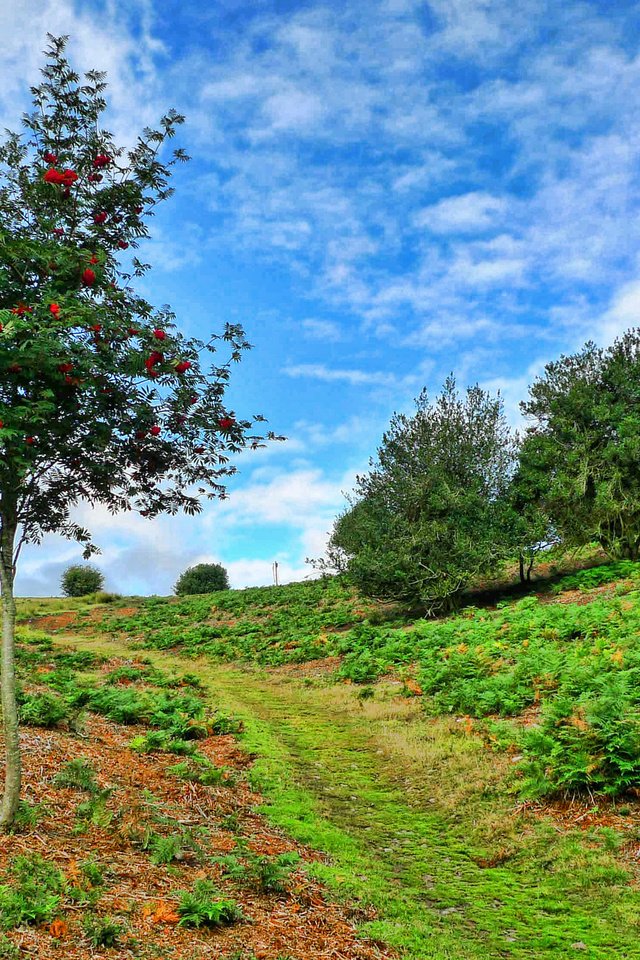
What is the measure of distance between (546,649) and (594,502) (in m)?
11.9

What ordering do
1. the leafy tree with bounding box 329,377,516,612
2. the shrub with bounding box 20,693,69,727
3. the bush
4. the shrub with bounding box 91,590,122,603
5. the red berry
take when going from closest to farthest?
the red berry < the shrub with bounding box 20,693,69,727 < the leafy tree with bounding box 329,377,516,612 < the shrub with bounding box 91,590,122,603 < the bush

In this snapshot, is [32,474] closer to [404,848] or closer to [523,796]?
[404,848]

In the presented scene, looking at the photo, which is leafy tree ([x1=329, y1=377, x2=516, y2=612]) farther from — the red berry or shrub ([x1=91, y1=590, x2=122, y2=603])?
shrub ([x1=91, y1=590, x2=122, y2=603])

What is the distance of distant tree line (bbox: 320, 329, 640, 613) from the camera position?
21938mm

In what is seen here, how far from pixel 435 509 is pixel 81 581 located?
37406 mm

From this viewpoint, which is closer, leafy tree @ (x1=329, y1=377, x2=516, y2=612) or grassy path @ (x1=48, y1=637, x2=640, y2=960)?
grassy path @ (x1=48, y1=637, x2=640, y2=960)

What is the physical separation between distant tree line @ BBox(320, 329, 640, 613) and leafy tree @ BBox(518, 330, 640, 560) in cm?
4

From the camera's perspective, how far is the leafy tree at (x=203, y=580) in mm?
51219

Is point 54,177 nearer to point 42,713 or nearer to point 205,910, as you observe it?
point 205,910

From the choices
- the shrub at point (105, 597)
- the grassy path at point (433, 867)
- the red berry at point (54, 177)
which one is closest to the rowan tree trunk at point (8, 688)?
the grassy path at point (433, 867)

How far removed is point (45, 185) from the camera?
5.86 meters

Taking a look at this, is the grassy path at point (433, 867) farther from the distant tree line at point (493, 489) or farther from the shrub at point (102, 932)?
the distant tree line at point (493, 489)

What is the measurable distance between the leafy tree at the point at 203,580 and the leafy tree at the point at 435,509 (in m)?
29.3

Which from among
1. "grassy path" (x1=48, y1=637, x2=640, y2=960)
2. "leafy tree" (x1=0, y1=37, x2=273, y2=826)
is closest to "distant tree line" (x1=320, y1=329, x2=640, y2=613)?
"grassy path" (x1=48, y1=637, x2=640, y2=960)
